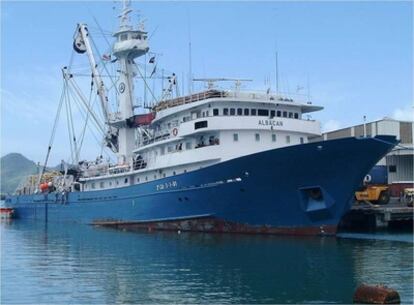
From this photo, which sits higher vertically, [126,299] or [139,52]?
[139,52]

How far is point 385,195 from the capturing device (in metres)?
37.7

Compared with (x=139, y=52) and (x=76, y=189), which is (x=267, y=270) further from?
(x=76, y=189)

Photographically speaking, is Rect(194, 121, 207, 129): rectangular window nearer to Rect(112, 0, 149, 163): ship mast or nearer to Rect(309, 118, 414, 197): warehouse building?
Rect(112, 0, 149, 163): ship mast

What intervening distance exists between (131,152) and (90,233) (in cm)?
797

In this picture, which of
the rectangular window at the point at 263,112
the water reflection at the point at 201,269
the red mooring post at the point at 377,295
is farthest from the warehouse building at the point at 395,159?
the red mooring post at the point at 377,295

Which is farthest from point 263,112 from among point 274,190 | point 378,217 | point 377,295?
point 377,295

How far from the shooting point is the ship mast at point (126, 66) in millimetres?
41656

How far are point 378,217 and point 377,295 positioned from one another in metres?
20.4

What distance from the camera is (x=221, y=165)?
2891 cm

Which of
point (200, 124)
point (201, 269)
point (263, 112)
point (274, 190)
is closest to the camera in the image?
point (201, 269)

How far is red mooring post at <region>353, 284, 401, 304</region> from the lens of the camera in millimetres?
13867

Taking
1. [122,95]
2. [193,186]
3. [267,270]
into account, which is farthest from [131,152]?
[267,270]

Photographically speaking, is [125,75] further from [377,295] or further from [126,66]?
[377,295]

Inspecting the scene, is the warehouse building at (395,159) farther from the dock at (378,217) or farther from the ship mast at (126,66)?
the ship mast at (126,66)
